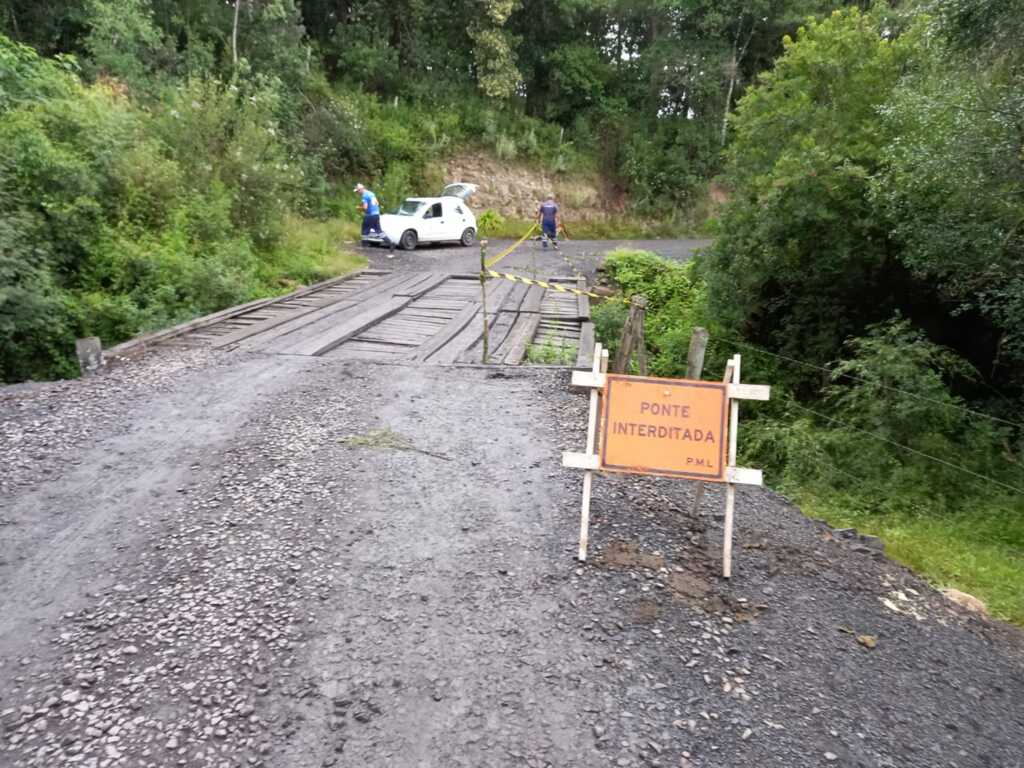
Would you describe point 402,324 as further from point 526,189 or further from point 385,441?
point 526,189

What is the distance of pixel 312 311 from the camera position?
11.8 metres

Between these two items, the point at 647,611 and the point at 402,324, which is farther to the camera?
the point at 402,324

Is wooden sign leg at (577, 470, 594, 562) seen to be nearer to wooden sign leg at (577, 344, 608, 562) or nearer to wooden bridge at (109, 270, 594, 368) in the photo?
wooden sign leg at (577, 344, 608, 562)

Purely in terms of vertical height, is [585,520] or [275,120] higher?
[275,120]

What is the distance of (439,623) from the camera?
3859mm

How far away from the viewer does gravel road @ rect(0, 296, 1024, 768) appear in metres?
3.12

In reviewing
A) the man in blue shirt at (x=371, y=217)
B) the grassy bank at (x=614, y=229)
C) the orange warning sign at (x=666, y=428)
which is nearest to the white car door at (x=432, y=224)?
the man in blue shirt at (x=371, y=217)

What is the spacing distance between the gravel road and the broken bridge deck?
3.31m

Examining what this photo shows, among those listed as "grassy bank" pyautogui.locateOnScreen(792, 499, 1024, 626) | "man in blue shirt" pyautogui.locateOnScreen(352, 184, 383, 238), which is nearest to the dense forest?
"man in blue shirt" pyautogui.locateOnScreen(352, 184, 383, 238)

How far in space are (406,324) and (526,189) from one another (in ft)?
70.0

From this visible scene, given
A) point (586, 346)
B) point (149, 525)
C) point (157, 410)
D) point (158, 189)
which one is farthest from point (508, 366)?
point (158, 189)

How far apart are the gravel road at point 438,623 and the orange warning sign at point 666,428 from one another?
686 millimetres

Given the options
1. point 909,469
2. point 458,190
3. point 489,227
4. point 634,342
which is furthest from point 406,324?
point 458,190

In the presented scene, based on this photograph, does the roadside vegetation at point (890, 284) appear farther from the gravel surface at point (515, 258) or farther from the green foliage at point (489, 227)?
the green foliage at point (489, 227)
